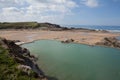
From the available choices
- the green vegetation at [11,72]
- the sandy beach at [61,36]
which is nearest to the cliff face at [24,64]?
the green vegetation at [11,72]

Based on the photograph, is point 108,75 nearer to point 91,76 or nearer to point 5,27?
point 91,76

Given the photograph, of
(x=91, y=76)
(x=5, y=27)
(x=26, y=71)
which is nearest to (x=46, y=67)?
(x=91, y=76)

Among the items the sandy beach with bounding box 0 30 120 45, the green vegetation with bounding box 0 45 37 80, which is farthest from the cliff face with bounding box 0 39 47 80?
the sandy beach with bounding box 0 30 120 45

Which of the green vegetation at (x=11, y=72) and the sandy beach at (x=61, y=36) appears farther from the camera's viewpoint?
the sandy beach at (x=61, y=36)

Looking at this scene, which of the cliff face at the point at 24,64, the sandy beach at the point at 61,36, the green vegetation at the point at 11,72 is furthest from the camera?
the sandy beach at the point at 61,36

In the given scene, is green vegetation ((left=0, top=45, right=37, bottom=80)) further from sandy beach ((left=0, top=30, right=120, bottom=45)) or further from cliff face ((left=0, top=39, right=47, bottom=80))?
sandy beach ((left=0, top=30, right=120, bottom=45))

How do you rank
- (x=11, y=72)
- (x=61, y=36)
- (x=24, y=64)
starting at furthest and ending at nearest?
(x=61, y=36)
(x=24, y=64)
(x=11, y=72)

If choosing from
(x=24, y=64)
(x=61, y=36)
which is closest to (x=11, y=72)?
(x=24, y=64)

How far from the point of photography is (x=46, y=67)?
26.9 metres

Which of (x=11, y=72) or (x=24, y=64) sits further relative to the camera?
(x=24, y=64)

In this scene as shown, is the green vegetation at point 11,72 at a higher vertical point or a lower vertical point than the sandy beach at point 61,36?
higher

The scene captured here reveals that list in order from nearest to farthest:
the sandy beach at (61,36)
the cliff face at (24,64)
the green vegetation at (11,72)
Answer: the green vegetation at (11,72) → the cliff face at (24,64) → the sandy beach at (61,36)

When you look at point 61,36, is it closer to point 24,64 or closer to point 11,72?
point 24,64

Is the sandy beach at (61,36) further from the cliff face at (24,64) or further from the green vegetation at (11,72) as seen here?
the green vegetation at (11,72)
